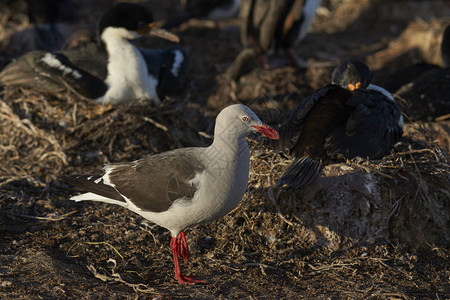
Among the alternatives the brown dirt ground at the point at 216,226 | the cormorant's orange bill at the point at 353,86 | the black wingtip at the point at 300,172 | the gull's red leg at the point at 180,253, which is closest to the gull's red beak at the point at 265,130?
the black wingtip at the point at 300,172

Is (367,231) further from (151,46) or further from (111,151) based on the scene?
(151,46)

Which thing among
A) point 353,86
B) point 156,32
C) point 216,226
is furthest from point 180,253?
point 156,32

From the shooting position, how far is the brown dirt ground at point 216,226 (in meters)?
4.00

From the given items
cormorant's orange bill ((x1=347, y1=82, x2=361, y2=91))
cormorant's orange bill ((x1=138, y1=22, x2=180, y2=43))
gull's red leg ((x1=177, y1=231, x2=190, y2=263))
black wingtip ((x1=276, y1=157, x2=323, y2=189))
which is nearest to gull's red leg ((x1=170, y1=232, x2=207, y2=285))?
gull's red leg ((x1=177, y1=231, x2=190, y2=263))

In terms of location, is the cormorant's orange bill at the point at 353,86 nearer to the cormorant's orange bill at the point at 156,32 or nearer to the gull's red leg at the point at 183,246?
the cormorant's orange bill at the point at 156,32

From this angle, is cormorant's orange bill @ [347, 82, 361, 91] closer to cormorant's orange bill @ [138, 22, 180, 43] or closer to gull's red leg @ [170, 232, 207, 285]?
cormorant's orange bill @ [138, 22, 180, 43]

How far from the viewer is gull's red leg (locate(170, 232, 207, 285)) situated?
13.1ft

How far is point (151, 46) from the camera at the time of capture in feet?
30.5

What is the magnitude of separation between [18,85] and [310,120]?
135 inches

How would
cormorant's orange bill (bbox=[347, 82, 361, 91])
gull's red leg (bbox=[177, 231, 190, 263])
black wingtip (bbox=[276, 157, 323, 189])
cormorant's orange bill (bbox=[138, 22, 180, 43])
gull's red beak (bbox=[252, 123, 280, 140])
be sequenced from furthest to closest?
cormorant's orange bill (bbox=[138, 22, 180, 43])
cormorant's orange bill (bbox=[347, 82, 361, 91])
black wingtip (bbox=[276, 157, 323, 189])
gull's red leg (bbox=[177, 231, 190, 263])
gull's red beak (bbox=[252, 123, 280, 140])

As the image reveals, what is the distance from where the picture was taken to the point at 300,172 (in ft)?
15.1

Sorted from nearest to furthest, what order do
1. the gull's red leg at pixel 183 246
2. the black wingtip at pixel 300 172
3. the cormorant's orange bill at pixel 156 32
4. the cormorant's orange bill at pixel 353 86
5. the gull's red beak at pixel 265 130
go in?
the gull's red beak at pixel 265 130 → the gull's red leg at pixel 183 246 → the black wingtip at pixel 300 172 → the cormorant's orange bill at pixel 353 86 → the cormorant's orange bill at pixel 156 32

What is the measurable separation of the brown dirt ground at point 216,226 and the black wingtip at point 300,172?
0.10 meters

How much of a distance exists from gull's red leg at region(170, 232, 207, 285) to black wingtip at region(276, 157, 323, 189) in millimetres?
871
